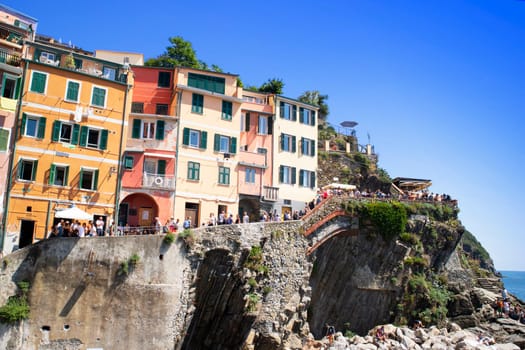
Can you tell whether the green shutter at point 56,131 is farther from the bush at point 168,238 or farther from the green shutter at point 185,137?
the bush at point 168,238

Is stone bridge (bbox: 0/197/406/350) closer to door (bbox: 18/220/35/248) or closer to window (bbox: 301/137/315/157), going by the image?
door (bbox: 18/220/35/248)

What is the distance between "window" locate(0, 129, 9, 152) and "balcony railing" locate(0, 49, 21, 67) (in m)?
4.57

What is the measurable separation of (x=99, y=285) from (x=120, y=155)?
10.0 meters

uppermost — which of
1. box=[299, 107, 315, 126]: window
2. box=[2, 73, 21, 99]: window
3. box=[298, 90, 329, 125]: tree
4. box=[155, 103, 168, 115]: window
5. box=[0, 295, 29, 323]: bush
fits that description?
box=[298, 90, 329, 125]: tree

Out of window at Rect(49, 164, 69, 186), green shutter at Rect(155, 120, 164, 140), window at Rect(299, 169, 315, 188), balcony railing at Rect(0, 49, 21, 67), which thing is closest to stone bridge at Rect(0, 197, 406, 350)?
window at Rect(299, 169, 315, 188)

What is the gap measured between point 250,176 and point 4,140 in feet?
63.9

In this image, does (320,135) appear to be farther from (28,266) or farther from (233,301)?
(28,266)

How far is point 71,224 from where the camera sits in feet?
93.3

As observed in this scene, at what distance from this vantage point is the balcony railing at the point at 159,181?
35.3 metres

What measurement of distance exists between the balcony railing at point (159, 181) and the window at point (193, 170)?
1.60 m

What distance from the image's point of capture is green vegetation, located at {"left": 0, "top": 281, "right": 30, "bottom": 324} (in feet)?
79.3

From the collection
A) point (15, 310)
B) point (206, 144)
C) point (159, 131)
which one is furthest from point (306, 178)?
point (15, 310)

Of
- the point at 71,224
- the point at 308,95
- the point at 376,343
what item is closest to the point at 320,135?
the point at 308,95

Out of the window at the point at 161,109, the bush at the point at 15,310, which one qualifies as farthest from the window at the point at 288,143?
the bush at the point at 15,310
